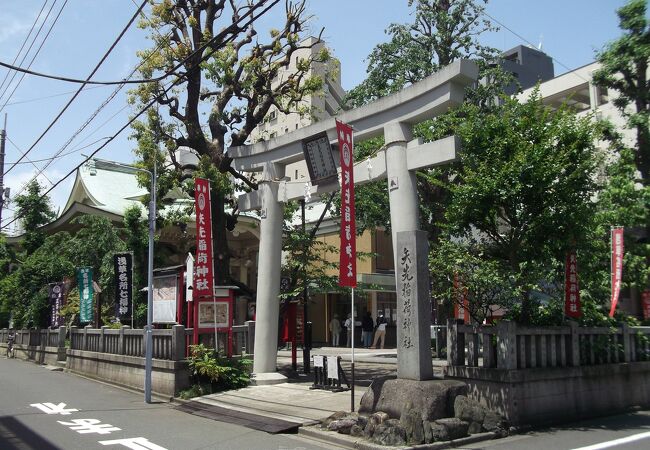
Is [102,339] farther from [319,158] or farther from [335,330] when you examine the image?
[335,330]

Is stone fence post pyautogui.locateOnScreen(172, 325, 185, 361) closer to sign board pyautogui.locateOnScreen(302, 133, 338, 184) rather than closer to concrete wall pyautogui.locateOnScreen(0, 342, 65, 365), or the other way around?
sign board pyautogui.locateOnScreen(302, 133, 338, 184)

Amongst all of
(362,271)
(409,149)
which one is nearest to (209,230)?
(409,149)

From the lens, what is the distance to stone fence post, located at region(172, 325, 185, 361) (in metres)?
14.2

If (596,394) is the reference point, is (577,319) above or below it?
above

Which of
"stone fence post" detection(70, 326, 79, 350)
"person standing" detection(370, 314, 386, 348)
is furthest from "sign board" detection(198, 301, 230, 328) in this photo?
"person standing" detection(370, 314, 386, 348)

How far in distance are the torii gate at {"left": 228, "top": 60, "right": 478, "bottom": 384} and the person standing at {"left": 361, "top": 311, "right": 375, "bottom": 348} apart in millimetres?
13839

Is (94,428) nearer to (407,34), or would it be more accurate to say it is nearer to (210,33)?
(210,33)

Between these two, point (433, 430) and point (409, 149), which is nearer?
point (433, 430)

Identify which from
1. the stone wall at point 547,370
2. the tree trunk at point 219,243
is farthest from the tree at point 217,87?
the stone wall at point 547,370

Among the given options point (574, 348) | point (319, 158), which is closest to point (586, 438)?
point (574, 348)

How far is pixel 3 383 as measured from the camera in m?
17.4

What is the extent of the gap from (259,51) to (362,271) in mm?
14437

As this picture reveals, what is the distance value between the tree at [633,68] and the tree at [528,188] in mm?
7996

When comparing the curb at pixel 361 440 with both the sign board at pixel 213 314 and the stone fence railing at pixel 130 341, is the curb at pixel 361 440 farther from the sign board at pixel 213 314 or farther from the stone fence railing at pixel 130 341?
the sign board at pixel 213 314
